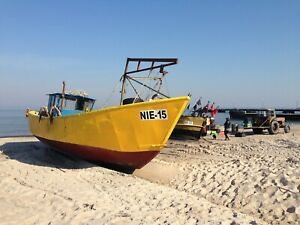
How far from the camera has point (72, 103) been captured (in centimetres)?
1600

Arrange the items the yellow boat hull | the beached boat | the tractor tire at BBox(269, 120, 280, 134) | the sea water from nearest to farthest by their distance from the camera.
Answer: the yellow boat hull
the beached boat
the tractor tire at BBox(269, 120, 280, 134)
the sea water

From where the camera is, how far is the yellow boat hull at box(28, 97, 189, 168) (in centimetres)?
1063

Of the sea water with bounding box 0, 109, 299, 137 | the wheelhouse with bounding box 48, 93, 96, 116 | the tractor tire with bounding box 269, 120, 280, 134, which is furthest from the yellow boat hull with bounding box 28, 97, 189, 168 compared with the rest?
the sea water with bounding box 0, 109, 299, 137

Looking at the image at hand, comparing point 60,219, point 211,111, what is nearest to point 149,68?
point 60,219

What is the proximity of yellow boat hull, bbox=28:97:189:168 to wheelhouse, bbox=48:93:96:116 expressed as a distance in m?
3.68

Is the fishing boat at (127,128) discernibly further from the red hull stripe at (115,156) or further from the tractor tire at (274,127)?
the tractor tire at (274,127)

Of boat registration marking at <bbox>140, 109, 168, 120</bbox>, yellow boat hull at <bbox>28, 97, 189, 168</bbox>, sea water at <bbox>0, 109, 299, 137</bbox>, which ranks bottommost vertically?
sea water at <bbox>0, 109, 299, 137</bbox>

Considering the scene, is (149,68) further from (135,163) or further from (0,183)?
(0,183)

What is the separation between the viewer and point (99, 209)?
7453mm

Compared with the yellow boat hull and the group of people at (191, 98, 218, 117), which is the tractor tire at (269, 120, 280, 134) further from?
the yellow boat hull

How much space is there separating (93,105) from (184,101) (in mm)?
7008

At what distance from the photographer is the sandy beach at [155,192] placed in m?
7.07

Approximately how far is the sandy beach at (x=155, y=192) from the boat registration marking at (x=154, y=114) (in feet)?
5.71

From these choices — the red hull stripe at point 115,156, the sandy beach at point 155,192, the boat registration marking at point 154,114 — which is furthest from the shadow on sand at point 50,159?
the boat registration marking at point 154,114
